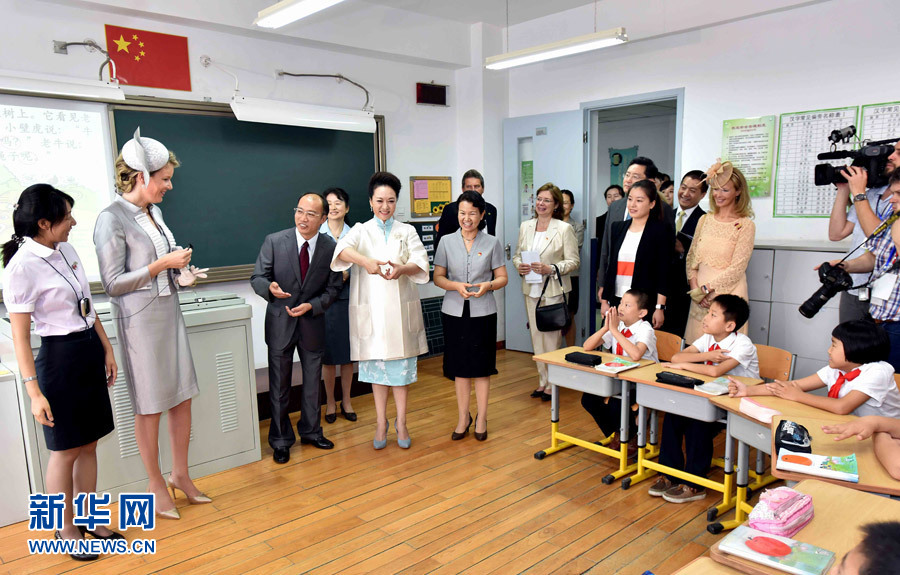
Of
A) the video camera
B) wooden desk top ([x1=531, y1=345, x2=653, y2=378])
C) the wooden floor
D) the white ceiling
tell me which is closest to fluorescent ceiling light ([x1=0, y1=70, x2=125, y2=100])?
the white ceiling

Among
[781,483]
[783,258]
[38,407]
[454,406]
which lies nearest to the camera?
[38,407]

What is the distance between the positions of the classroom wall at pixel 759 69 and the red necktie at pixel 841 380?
239cm

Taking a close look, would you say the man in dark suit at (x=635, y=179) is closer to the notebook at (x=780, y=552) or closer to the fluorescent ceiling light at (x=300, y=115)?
the fluorescent ceiling light at (x=300, y=115)

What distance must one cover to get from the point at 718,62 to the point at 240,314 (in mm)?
4210

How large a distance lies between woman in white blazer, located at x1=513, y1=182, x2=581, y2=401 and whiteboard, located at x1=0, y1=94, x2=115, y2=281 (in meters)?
3.10

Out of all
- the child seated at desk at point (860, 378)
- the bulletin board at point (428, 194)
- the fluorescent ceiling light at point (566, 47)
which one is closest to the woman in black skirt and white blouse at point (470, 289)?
the fluorescent ceiling light at point (566, 47)

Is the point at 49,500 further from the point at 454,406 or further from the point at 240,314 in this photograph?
the point at 454,406

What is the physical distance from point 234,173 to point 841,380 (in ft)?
13.6

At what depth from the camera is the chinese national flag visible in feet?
13.2

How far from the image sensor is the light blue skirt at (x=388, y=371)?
3748mm

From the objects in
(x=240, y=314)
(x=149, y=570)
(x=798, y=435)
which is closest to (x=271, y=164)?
(x=240, y=314)

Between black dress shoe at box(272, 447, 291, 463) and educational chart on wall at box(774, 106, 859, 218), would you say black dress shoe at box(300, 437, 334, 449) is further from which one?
educational chart on wall at box(774, 106, 859, 218)

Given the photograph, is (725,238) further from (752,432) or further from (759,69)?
(759,69)

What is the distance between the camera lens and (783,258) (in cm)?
415
